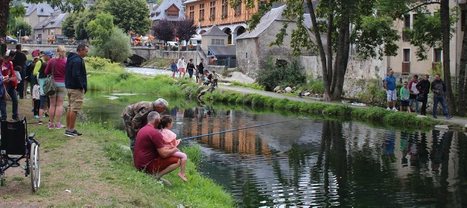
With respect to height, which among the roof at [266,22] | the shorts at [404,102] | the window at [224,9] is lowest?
Result: the shorts at [404,102]

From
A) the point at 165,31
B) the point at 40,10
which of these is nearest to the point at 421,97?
the point at 165,31

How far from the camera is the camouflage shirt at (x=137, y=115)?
1167cm

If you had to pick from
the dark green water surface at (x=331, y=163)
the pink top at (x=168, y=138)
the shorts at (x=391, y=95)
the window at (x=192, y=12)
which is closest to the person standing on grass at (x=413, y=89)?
the shorts at (x=391, y=95)

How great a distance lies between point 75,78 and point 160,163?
367cm

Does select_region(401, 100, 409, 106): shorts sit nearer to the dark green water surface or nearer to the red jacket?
the dark green water surface

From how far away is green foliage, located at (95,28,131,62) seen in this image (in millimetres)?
74000

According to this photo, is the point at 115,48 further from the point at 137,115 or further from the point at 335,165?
the point at 137,115

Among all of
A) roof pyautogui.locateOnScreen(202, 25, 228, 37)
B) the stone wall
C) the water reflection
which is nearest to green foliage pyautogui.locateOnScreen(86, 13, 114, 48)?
roof pyautogui.locateOnScreen(202, 25, 228, 37)

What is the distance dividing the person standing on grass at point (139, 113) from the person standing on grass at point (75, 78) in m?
1.85

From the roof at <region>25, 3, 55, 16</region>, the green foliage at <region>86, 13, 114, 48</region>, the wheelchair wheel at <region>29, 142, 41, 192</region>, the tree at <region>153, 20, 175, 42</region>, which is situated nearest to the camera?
the wheelchair wheel at <region>29, 142, 41, 192</region>

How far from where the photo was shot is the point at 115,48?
74.4 metres

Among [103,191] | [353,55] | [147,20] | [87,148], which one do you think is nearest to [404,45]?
[353,55]

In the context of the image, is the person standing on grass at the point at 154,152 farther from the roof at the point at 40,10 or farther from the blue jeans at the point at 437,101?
the roof at the point at 40,10

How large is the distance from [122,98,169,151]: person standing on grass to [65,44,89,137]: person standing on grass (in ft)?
6.06
